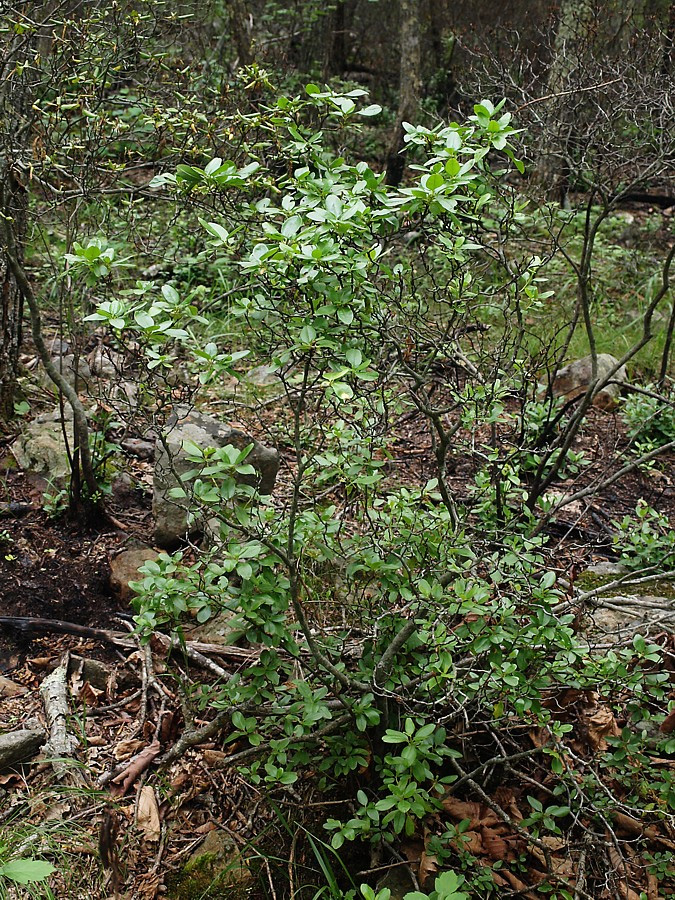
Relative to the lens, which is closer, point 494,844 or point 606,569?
point 494,844

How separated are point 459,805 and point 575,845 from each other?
14.5 inches

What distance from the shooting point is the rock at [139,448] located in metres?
4.25

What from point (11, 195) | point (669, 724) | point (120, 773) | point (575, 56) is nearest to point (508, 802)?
point (669, 724)

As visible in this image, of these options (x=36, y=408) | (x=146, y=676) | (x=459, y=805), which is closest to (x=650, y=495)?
(x=459, y=805)

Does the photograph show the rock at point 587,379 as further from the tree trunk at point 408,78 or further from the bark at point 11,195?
the tree trunk at point 408,78

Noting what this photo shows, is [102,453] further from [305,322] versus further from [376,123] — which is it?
[376,123]

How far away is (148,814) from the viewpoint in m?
2.47

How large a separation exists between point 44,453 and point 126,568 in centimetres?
92

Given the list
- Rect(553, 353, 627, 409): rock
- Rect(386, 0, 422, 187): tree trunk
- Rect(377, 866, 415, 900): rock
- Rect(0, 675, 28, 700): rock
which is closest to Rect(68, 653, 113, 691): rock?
Rect(0, 675, 28, 700): rock

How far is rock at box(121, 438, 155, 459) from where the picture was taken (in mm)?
4246

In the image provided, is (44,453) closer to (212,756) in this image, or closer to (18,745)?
(18,745)

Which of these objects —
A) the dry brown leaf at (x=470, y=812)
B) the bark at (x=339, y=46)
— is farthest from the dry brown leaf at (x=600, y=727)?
the bark at (x=339, y=46)

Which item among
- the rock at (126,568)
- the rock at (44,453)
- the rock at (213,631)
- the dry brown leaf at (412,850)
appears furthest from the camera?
the rock at (44,453)

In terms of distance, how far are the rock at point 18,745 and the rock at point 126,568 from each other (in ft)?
2.41
